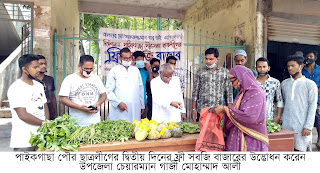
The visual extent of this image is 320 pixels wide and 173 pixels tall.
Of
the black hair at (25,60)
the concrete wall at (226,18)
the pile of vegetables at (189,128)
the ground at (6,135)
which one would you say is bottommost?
the ground at (6,135)

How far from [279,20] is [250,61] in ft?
4.21

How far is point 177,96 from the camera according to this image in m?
3.57

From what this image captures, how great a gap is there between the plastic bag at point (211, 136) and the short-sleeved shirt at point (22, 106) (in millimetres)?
1730

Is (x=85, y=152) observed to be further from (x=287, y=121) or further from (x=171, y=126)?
(x=287, y=121)

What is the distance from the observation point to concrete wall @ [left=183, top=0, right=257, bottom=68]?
5820mm

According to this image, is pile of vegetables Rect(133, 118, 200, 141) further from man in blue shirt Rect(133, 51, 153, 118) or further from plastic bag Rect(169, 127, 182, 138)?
man in blue shirt Rect(133, 51, 153, 118)

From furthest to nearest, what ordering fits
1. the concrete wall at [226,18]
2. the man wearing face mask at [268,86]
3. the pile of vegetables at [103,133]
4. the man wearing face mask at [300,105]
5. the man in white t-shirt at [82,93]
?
the concrete wall at [226,18]
the man wearing face mask at [268,86]
the man wearing face mask at [300,105]
the man in white t-shirt at [82,93]
the pile of vegetables at [103,133]

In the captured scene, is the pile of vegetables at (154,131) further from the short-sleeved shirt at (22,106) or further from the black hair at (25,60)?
the black hair at (25,60)

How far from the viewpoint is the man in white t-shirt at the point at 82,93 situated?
120 inches

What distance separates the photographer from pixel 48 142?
2.21 meters

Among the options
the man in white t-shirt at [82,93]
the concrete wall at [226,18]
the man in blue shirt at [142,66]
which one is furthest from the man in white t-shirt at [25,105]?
the concrete wall at [226,18]

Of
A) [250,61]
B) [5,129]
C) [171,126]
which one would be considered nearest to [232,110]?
[171,126]

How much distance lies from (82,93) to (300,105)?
3.05 m

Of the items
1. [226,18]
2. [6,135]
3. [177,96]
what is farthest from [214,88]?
[6,135]
